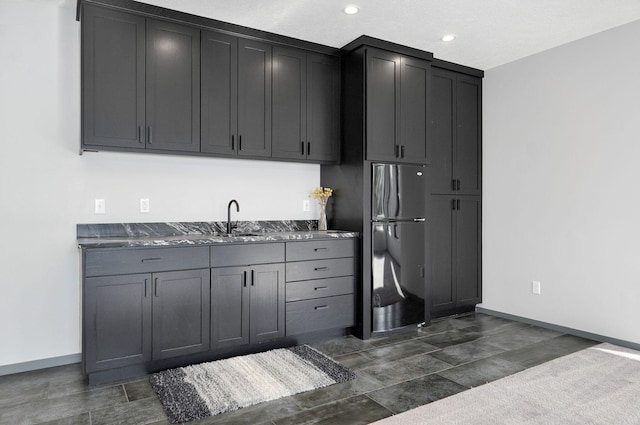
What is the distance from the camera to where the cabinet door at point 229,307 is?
2990 millimetres

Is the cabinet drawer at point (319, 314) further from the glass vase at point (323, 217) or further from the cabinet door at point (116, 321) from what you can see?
the cabinet door at point (116, 321)

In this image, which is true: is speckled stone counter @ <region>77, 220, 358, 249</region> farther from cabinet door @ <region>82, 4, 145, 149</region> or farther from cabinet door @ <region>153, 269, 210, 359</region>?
cabinet door @ <region>82, 4, 145, 149</region>

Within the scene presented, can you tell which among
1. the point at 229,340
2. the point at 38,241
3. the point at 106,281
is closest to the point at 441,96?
the point at 229,340

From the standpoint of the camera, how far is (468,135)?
4.51 m

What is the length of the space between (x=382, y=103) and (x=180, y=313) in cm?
243

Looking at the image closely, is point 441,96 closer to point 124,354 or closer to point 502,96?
point 502,96

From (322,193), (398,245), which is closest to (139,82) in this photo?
(322,193)

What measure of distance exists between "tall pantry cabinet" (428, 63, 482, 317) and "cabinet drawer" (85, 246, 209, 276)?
7.47ft

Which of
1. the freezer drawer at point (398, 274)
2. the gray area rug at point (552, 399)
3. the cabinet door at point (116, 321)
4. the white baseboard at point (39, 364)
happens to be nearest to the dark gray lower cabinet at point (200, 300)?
the cabinet door at point (116, 321)

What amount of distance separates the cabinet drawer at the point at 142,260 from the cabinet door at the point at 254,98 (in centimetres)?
98

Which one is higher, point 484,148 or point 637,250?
point 484,148

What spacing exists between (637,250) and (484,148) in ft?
5.83

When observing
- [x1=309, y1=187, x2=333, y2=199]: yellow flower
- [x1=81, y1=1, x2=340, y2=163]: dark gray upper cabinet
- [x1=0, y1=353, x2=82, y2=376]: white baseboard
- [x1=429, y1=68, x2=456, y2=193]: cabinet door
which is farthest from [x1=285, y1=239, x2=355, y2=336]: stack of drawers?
[x1=0, y1=353, x2=82, y2=376]: white baseboard

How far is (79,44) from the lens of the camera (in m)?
3.11
